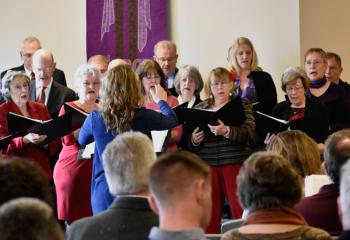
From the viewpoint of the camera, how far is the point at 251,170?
8.52 feet

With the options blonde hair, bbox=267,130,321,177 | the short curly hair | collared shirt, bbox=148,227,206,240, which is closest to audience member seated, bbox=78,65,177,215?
blonde hair, bbox=267,130,321,177

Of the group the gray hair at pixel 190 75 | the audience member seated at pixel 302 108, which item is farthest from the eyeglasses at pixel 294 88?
the gray hair at pixel 190 75

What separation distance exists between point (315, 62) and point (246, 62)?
528mm

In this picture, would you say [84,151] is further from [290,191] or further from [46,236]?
[46,236]

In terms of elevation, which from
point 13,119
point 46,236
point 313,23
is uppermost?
point 313,23

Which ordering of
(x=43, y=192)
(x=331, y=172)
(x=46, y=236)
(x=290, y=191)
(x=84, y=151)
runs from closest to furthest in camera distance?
(x=46, y=236) < (x=43, y=192) < (x=290, y=191) < (x=331, y=172) < (x=84, y=151)

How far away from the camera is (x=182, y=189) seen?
224cm

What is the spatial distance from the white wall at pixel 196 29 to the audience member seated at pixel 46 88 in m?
1.74

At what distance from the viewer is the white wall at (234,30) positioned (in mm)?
6750

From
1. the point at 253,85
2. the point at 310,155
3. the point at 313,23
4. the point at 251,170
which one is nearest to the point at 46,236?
the point at 251,170

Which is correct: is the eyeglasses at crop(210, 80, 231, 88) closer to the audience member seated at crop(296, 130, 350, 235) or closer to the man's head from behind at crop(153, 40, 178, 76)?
the man's head from behind at crop(153, 40, 178, 76)

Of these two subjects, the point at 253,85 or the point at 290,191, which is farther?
the point at 253,85

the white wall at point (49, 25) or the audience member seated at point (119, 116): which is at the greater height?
the white wall at point (49, 25)

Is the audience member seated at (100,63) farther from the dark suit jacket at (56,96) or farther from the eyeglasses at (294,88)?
the eyeglasses at (294,88)
